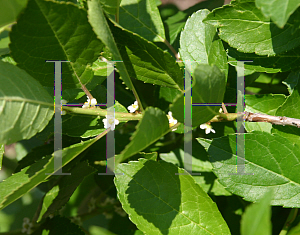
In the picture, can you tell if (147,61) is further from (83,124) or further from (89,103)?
(83,124)

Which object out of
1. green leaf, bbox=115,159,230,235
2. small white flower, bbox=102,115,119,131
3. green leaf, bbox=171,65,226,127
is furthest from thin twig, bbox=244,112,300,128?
small white flower, bbox=102,115,119,131

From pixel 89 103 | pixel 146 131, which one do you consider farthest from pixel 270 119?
pixel 89 103

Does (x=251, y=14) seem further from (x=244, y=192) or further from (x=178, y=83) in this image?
(x=244, y=192)

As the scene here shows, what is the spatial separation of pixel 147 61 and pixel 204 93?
29cm

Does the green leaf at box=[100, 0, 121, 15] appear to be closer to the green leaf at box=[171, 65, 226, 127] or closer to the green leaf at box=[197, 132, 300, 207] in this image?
the green leaf at box=[171, 65, 226, 127]

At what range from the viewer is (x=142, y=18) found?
4.24 feet

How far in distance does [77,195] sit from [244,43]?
4.70 ft

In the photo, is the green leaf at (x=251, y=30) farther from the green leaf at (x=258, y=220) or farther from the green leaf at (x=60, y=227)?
the green leaf at (x=60, y=227)

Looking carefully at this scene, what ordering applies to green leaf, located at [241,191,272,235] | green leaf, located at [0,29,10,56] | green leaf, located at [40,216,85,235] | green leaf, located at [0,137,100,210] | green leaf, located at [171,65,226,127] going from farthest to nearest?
green leaf, located at [0,29,10,56] < green leaf, located at [40,216,85,235] < green leaf, located at [0,137,100,210] < green leaf, located at [171,65,226,127] < green leaf, located at [241,191,272,235]

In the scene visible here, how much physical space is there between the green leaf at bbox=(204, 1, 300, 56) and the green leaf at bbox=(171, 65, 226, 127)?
11.0 inches

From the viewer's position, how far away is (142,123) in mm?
620

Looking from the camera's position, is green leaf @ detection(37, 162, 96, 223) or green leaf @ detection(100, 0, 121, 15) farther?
green leaf @ detection(37, 162, 96, 223)

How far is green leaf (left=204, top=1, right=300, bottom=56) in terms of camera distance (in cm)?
93

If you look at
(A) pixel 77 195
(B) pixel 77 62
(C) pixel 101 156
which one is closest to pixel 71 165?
(C) pixel 101 156
